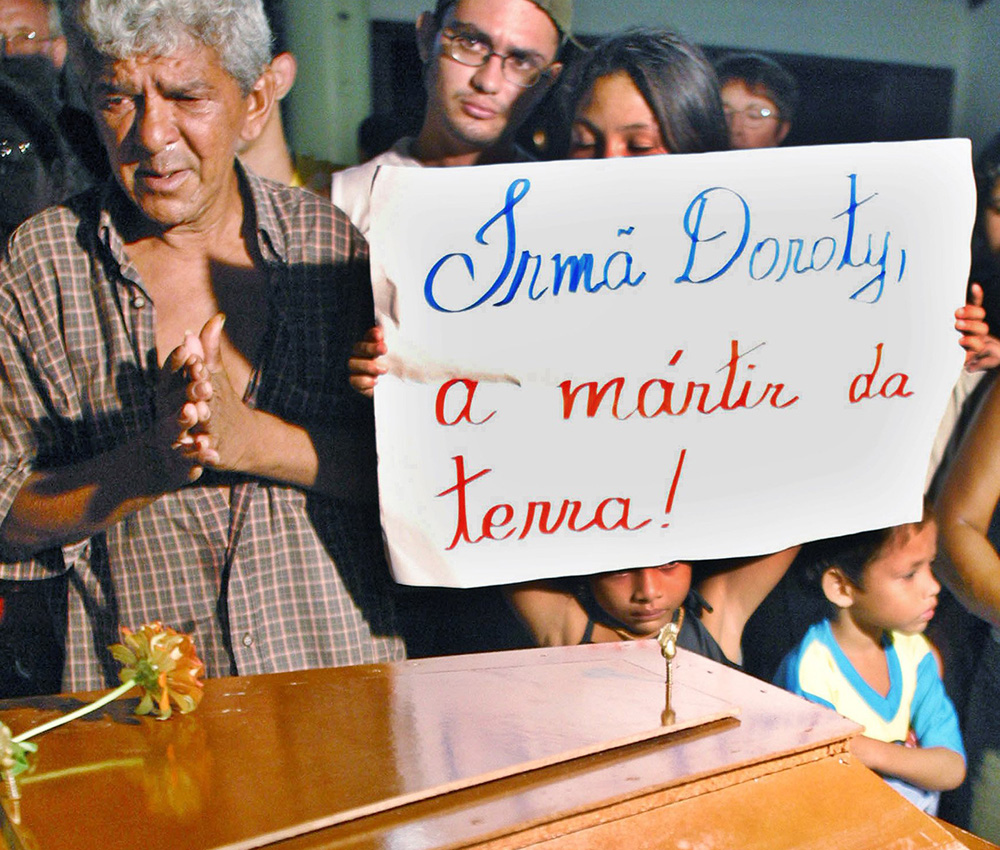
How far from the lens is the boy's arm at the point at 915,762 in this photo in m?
2.33

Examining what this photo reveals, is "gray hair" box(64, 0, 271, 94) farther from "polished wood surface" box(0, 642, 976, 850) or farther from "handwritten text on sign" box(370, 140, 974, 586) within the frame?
"polished wood surface" box(0, 642, 976, 850)

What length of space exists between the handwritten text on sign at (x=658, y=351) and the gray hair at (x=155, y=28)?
349 mm

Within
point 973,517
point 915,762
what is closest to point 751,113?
point 973,517

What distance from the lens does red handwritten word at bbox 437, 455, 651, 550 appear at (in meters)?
2.03

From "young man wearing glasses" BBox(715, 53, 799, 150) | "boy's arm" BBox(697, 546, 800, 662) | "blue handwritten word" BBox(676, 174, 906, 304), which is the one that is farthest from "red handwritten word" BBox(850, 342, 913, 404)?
"young man wearing glasses" BBox(715, 53, 799, 150)

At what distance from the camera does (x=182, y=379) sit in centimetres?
162

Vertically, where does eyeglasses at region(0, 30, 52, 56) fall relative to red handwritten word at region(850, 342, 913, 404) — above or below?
above

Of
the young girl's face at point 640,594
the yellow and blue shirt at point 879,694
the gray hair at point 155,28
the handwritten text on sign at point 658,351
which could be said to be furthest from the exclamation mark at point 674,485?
the gray hair at point 155,28

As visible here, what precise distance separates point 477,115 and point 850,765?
1.25 metres

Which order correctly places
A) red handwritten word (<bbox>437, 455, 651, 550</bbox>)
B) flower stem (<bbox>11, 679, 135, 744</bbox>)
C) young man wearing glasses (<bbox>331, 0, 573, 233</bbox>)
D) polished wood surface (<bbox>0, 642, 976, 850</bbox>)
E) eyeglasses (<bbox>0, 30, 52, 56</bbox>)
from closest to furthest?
polished wood surface (<bbox>0, 642, 976, 850</bbox>) < flower stem (<bbox>11, 679, 135, 744</bbox>) < eyeglasses (<bbox>0, 30, 52, 56</bbox>) < young man wearing glasses (<bbox>331, 0, 573, 233</bbox>) < red handwritten word (<bbox>437, 455, 651, 550</bbox>)

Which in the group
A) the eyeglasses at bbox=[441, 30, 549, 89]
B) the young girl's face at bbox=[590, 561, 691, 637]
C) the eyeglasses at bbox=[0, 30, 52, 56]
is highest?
the eyeglasses at bbox=[0, 30, 52, 56]

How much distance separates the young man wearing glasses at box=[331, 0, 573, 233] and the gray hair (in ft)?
1.10

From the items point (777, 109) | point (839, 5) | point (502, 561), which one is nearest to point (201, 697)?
point (502, 561)

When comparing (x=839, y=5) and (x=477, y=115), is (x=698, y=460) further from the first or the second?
(x=839, y=5)
